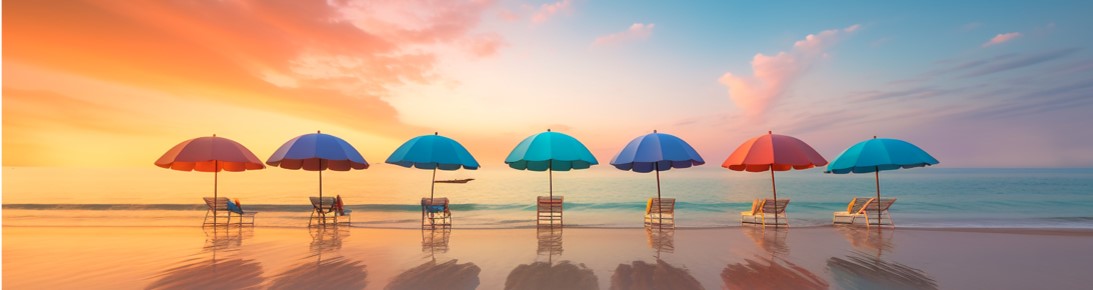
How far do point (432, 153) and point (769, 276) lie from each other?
792 centimetres

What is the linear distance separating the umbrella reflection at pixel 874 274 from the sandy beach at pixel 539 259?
0.03 meters

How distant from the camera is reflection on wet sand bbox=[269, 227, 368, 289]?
20.8ft

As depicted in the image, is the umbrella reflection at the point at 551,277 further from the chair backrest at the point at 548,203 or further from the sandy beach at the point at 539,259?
the chair backrest at the point at 548,203

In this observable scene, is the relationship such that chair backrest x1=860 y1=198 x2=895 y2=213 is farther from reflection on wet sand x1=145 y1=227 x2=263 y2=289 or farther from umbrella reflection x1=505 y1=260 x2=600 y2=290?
reflection on wet sand x1=145 y1=227 x2=263 y2=289

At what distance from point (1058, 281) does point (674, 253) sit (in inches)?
205

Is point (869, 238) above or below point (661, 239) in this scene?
below

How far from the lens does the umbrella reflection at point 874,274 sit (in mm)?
6449

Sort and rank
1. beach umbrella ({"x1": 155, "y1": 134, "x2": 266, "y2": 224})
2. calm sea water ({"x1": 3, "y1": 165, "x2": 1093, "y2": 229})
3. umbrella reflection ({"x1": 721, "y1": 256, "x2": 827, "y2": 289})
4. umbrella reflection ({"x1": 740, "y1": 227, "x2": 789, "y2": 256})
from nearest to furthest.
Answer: umbrella reflection ({"x1": 721, "y1": 256, "x2": 827, "y2": 289})
umbrella reflection ({"x1": 740, "y1": 227, "x2": 789, "y2": 256})
beach umbrella ({"x1": 155, "y1": 134, "x2": 266, "y2": 224})
calm sea water ({"x1": 3, "y1": 165, "x2": 1093, "y2": 229})

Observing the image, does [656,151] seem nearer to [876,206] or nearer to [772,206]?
[772,206]

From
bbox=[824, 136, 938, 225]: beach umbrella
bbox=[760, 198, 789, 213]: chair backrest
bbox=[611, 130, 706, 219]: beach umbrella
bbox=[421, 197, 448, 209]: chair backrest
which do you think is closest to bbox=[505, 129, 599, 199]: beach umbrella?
bbox=[611, 130, 706, 219]: beach umbrella

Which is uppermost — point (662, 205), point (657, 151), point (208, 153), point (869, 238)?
point (208, 153)

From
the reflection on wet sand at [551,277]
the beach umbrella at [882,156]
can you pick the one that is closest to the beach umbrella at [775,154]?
the beach umbrella at [882,156]

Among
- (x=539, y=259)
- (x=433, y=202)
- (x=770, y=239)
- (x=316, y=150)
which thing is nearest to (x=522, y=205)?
(x=433, y=202)

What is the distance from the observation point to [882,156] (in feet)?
40.5
